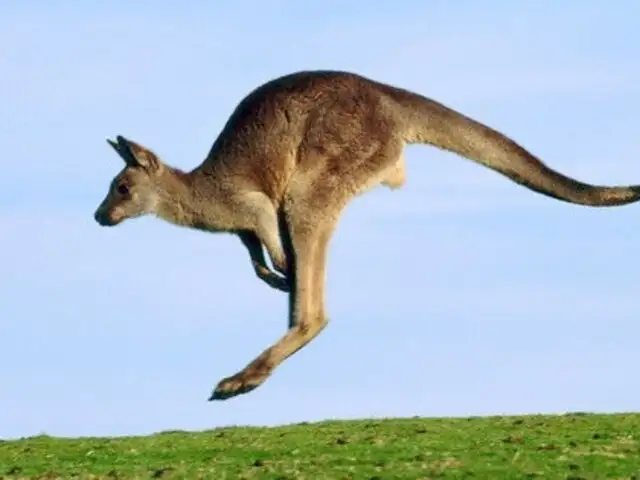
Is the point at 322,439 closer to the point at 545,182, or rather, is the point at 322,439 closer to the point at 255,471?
the point at 255,471

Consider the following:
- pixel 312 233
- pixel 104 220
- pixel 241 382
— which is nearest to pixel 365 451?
pixel 241 382

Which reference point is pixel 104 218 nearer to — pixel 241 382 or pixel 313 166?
pixel 313 166

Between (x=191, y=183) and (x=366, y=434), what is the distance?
3.53m

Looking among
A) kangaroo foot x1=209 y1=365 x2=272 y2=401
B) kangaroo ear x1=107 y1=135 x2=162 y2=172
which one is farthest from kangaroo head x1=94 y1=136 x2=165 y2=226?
kangaroo foot x1=209 y1=365 x2=272 y2=401

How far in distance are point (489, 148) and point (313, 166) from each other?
5.80 ft

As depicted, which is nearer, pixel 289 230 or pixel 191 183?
pixel 289 230

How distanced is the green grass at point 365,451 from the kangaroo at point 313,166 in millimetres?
866

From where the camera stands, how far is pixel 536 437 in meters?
15.7

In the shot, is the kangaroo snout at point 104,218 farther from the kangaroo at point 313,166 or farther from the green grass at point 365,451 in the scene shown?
the green grass at point 365,451

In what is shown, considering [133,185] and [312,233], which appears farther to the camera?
[133,185]

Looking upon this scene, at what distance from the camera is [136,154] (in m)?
18.1

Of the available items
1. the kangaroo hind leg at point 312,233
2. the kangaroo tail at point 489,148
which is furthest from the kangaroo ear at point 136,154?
the kangaroo tail at point 489,148

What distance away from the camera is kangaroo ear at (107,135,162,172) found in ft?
59.3

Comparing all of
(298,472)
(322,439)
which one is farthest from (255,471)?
(322,439)
